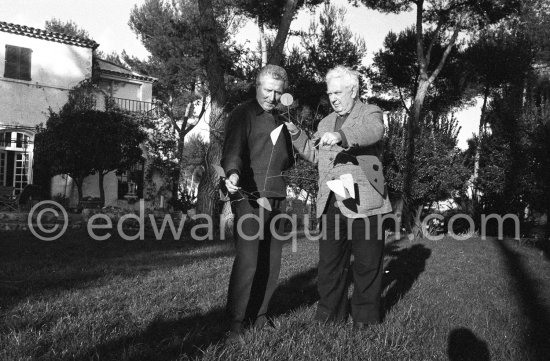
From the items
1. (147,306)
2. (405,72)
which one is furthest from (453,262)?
(405,72)

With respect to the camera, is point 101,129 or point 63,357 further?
point 101,129

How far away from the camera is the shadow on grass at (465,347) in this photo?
296 centimetres

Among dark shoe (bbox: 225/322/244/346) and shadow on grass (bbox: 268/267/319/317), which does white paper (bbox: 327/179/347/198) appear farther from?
shadow on grass (bbox: 268/267/319/317)

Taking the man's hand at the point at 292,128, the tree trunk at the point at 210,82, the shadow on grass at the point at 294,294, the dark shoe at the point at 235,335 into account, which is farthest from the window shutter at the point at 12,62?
the dark shoe at the point at 235,335

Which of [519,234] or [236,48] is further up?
[236,48]

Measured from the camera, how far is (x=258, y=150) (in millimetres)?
3189

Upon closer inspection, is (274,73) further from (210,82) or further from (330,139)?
(210,82)

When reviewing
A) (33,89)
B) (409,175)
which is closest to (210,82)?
(409,175)

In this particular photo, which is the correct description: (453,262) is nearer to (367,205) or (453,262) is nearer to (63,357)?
(367,205)

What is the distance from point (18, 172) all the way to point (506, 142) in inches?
753

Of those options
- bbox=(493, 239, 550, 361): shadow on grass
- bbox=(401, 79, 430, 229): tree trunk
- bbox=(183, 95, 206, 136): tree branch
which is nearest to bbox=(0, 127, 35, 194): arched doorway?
bbox=(183, 95, 206, 136): tree branch

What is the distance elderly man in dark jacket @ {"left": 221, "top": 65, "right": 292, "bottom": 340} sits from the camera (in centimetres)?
309

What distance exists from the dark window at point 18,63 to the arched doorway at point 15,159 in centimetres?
254

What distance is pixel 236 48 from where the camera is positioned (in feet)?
79.4
